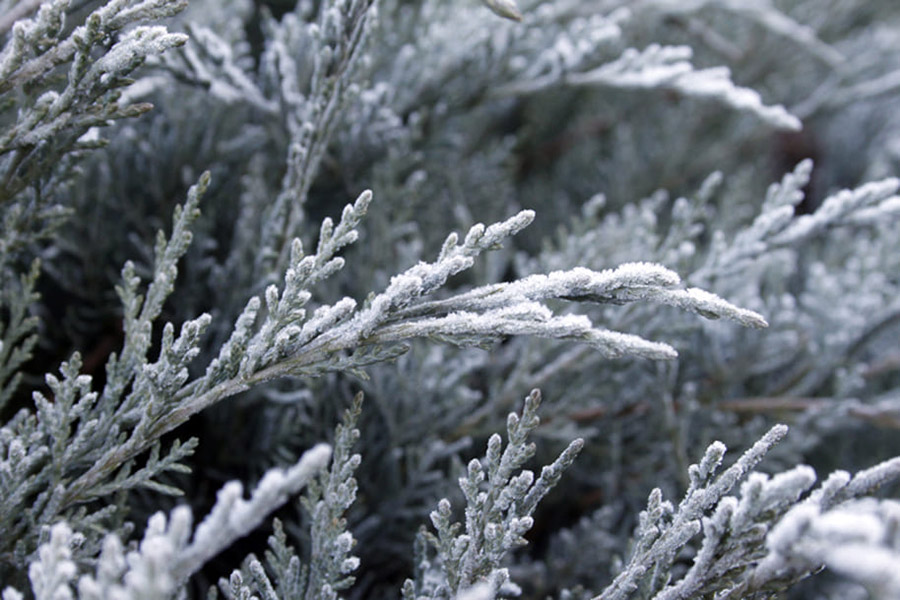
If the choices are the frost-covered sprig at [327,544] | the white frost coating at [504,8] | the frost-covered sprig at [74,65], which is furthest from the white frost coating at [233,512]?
the white frost coating at [504,8]

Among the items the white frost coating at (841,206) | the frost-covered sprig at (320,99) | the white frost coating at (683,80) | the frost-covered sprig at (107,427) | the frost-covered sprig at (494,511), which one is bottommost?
the frost-covered sprig at (494,511)

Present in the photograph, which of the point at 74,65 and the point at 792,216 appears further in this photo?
the point at 792,216

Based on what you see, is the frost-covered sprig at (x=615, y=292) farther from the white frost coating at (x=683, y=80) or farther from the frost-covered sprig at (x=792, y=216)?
the white frost coating at (x=683, y=80)

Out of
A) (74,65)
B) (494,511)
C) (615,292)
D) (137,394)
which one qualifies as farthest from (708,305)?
(74,65)

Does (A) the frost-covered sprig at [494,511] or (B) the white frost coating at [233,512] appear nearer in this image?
(B) the white frost coating at [233,512]

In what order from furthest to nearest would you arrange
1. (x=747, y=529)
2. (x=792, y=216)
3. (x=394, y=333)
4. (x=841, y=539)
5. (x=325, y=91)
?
(x=792, y=216) → (x=325, y=91) → (x=394, y=333) → (x=747, y=529) → (x=841, y=539)

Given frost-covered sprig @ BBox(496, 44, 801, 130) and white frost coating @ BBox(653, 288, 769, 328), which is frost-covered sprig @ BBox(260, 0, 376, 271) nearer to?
frost-covered sprig @ BBox(496, 44, 801, 130)

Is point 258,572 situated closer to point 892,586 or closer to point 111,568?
point 111,568

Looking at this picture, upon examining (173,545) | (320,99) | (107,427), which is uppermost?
(320,99)

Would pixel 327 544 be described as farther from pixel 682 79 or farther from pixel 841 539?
pixel 682 79
